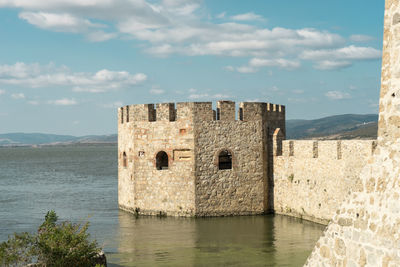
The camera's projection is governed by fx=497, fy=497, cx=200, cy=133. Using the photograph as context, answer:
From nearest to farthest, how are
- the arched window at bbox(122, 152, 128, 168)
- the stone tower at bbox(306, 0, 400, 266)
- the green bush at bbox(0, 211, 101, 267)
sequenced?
the stone tower at bbox(306, 0, 400, 266) → the green bush at bbox(0, 211, 101, 267) → the arched window at bbox(122, 152, 128, 168)

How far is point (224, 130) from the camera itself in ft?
58.2

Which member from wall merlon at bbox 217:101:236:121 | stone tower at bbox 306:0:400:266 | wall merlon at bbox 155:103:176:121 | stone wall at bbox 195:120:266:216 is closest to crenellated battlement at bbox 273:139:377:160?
stone wall at bbox 195:120:266:216

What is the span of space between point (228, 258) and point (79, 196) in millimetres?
16737

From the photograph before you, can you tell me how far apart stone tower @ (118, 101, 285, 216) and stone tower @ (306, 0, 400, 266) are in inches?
456

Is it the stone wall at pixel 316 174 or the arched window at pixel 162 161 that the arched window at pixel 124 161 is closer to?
the arched window at pixel 162 161

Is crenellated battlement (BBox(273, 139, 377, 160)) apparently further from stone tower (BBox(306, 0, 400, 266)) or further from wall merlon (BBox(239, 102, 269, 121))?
stone tower (BBox(306, 0, 400, 266))

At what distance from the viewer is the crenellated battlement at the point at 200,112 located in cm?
1759

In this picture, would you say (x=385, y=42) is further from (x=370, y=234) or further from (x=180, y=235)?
(x=180, y=235)

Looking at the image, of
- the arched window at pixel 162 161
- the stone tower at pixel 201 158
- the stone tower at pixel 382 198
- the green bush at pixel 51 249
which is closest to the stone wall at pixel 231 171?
the stone tower at pixel 201 158

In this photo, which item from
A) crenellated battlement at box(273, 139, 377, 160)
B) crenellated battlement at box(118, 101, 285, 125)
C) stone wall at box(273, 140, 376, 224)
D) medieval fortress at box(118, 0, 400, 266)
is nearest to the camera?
crenellated battlement at box(273, 139, 377, 160)

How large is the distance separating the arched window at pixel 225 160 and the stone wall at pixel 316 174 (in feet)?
5.42

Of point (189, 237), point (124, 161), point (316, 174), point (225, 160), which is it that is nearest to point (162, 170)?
point (225, 160)

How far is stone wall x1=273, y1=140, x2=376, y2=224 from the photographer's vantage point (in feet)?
48.5

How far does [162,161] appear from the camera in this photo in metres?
19.3
